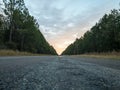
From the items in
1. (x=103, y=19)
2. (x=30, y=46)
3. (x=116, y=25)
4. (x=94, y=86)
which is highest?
(x=103, y=19)

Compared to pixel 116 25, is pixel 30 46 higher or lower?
lower

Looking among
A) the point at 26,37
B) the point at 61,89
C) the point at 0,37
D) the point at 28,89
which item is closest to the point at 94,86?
the point at 61,89

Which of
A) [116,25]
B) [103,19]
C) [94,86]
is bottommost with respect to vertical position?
[94,86]

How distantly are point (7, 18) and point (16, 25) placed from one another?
442 centimetres

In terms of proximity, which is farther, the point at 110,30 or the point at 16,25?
the point at 110,30

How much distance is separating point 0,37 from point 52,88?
4842 centimetres

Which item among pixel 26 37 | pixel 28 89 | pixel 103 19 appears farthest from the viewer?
pixel 103 19

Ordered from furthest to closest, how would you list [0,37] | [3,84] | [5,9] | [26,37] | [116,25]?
[26,37]
[116,25]
[0,37]
[5,9]
[3,84]

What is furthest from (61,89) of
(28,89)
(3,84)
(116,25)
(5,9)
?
(116,25)

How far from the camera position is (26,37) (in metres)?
64.3

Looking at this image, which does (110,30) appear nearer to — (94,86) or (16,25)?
(16,25)

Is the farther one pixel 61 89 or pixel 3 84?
pixel 3 84

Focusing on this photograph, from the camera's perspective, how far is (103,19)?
7438cm

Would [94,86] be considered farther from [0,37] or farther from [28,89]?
[0,37]
